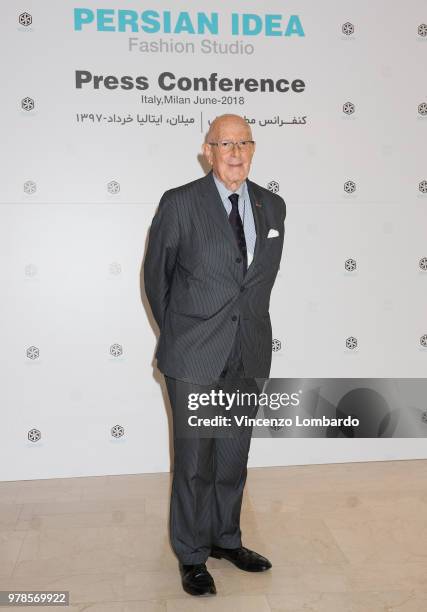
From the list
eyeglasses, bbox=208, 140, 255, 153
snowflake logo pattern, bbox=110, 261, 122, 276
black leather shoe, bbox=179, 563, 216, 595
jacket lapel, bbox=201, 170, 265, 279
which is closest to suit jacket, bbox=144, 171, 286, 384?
jacket lapel, bbox=201, 170, 265, 279

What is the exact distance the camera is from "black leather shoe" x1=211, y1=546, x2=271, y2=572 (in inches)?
111

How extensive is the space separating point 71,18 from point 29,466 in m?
2.39

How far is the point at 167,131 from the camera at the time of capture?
3912 mm

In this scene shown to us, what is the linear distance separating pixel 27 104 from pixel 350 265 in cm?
195

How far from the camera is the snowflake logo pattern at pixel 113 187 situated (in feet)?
12.8

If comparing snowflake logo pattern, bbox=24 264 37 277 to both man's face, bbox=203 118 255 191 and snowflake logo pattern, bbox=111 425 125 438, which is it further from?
man's face, bbox=203 118 255 191

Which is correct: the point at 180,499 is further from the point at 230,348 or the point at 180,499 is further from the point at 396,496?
the point at 396,496

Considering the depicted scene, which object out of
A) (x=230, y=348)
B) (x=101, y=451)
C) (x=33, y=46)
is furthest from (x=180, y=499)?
(x=33, y=46)

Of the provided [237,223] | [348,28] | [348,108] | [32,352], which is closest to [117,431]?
[32,352]

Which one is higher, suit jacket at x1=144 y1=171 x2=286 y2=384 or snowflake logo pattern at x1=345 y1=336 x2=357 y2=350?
suit jacket at x1=144 y1=171 x2=286 y2=384

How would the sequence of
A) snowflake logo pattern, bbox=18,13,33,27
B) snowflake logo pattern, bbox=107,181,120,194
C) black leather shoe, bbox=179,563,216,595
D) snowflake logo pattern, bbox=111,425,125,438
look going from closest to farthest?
black leather shoe, bbox=179,563,216,595 < snowflake logo pattern, bbox=18,13,33,27 < snowflake logo pattern, bbox=107,181,120,194 < snowflake logo pattern, bbox=111,425,125,438

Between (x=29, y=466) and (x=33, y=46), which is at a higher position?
(x=33, y=46)

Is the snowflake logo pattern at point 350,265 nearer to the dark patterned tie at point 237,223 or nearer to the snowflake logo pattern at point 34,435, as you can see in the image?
the dark patterned tie at point 237,223

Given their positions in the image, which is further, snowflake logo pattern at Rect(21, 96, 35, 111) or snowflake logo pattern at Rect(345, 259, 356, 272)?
snowflake logo pattern at Rect(345, 259, 356, 272)
